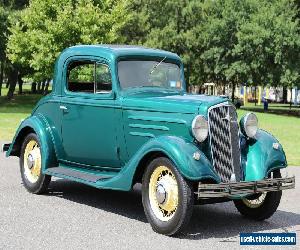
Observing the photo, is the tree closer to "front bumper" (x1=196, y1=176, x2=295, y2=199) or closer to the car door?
the car door

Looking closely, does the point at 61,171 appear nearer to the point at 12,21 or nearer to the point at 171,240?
the point at 171,240

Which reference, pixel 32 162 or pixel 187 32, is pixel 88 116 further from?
pixel 187 32

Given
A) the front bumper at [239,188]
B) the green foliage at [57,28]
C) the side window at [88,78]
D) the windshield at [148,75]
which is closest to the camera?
the front bumper at [239,188]

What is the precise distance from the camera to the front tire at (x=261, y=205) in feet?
24.4

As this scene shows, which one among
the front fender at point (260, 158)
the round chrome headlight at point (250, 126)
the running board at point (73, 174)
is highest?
the round chrome headlight at point (250, 126)

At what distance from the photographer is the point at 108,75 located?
8031 mm

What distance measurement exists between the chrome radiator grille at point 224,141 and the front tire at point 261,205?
61 centimetres

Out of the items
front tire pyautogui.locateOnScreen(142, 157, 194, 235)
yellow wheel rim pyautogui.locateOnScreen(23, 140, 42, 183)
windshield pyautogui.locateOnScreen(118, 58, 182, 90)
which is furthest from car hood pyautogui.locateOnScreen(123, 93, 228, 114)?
yellow wheel rim pyautogui.locateOnScreen(23, 140, 42, 183)

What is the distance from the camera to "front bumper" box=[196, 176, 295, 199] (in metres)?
6.36

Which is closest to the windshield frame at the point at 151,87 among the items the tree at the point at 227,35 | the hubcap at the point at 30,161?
the hubcap at the point at 30,161

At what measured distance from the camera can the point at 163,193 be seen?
22.0 feet

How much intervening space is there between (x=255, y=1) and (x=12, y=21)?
66.6 ft

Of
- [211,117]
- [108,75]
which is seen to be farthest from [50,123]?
[211,117]

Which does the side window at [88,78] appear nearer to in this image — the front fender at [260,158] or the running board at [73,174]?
the running board at [73,174]
